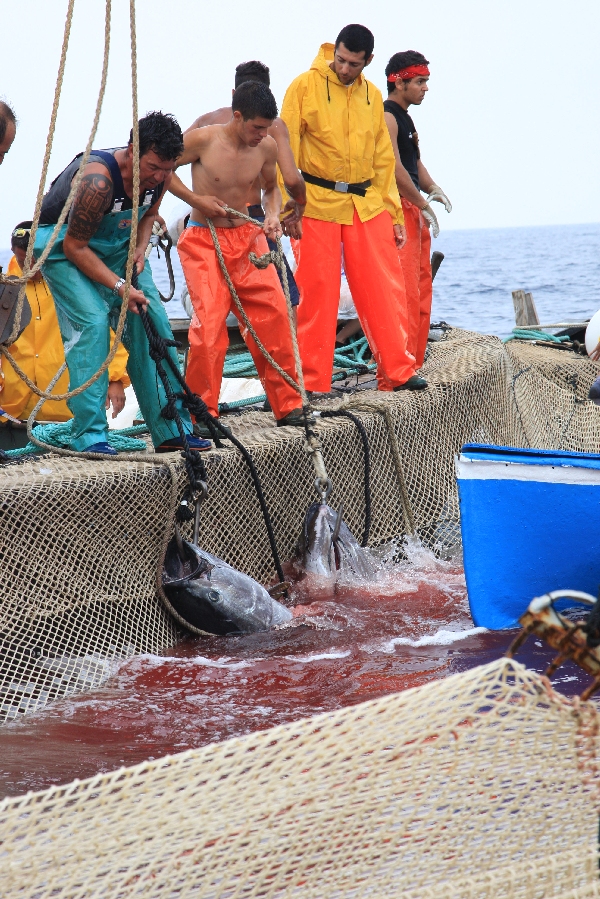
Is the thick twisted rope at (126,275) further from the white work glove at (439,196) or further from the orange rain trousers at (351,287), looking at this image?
the white work glove at (439,196)

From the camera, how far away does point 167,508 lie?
15.5ft

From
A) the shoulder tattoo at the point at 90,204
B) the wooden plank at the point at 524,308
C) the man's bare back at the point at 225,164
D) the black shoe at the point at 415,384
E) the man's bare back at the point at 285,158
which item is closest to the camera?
the shoulder tattoo at the point at 90,204

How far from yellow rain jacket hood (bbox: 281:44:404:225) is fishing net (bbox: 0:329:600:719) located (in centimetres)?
129

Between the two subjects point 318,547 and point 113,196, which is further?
point 318,547

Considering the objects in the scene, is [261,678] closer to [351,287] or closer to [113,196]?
[113,196]

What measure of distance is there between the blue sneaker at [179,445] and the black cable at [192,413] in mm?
69

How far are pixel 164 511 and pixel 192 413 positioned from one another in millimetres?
567

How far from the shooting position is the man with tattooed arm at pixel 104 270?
15.3 feet

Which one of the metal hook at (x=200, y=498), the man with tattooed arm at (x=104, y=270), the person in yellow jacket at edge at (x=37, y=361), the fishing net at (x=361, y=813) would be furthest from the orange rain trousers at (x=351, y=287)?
the fishing net at (x=361, y=813)

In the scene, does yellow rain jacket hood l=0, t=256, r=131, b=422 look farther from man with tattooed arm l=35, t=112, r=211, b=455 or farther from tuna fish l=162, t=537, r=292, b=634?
tuna fish l=162, t=537, r=292, b=634

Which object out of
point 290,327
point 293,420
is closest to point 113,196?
point 290,327

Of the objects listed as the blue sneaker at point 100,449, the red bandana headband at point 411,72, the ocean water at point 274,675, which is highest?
the red bandana headband at point 411,72

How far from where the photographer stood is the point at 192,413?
5004mm

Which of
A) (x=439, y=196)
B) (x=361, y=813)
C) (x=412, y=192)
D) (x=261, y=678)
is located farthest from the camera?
(x=439, y=196)
